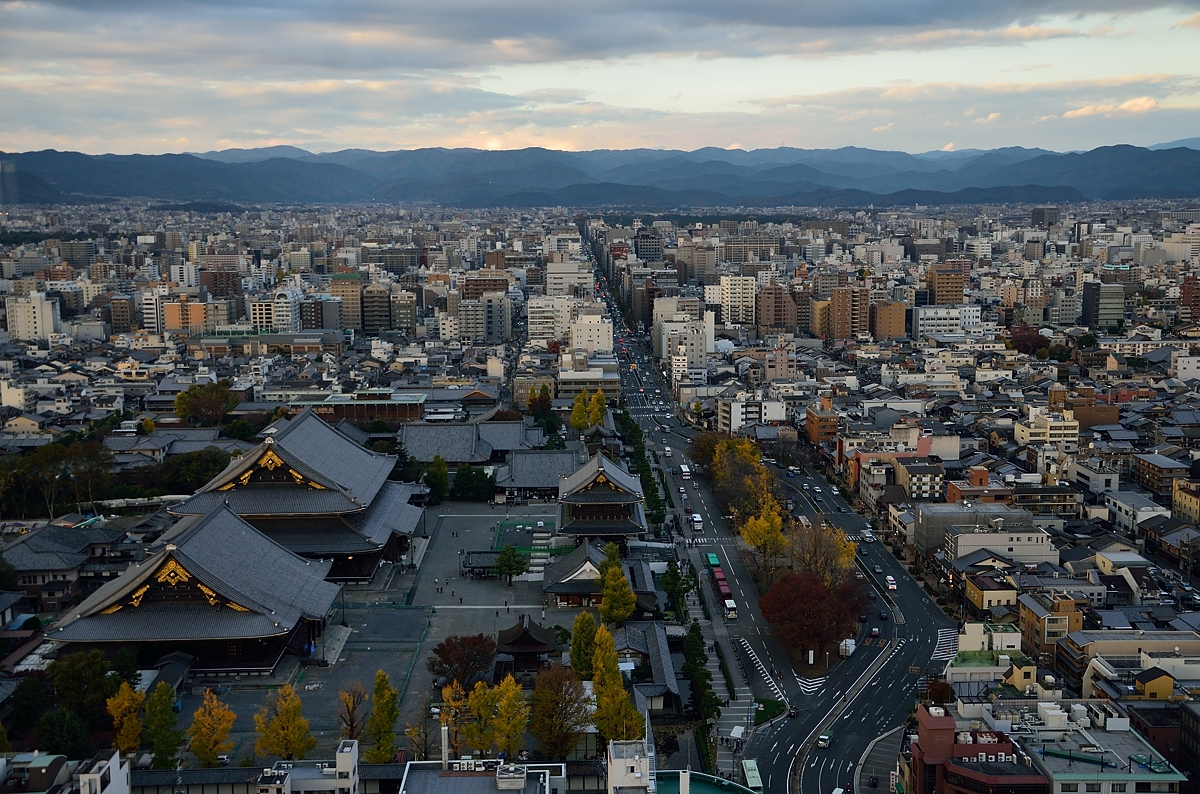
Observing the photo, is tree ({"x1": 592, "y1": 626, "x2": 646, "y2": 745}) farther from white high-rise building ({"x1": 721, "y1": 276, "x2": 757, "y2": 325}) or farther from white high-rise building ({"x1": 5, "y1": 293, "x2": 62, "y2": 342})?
white high-rise building ({"x1": 5, "y1": 293, "x2": 62, "y2": 342})

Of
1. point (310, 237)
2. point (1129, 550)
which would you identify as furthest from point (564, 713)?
point (310, 237)

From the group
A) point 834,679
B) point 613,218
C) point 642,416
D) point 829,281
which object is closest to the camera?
point 834,679

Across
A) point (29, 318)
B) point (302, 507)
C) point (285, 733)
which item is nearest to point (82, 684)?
point (285, 733)

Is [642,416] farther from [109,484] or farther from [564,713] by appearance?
[564,713]

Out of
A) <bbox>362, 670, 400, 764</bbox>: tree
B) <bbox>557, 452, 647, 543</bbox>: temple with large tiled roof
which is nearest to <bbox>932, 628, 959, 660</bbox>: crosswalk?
<bbox>557, 452, 647, 543</bbox>: temple with large tiled roof

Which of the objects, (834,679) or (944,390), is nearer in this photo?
(834,679)
